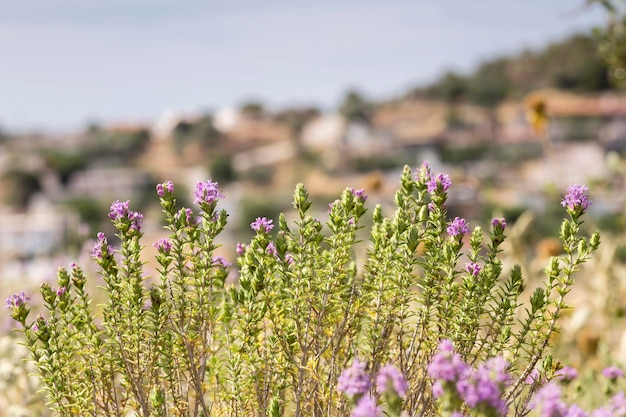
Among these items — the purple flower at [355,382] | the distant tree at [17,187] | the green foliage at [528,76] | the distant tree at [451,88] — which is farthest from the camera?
the distant tree at [451,88]

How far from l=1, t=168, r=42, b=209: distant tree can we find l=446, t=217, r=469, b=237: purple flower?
281 feet

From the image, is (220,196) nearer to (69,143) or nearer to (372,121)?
(372,121)

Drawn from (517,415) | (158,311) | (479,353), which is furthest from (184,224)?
(517,415)

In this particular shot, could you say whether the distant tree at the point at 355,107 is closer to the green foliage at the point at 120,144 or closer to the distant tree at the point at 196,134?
the distant tree at the point at 196,134

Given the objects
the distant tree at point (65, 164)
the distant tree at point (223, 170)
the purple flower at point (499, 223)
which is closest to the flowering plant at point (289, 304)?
the purple flower at point (499, 223)

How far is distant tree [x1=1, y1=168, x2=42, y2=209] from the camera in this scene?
270 feet

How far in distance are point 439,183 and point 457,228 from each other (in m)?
0.14

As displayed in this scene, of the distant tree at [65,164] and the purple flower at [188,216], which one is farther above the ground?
the distant tree at [65,164]

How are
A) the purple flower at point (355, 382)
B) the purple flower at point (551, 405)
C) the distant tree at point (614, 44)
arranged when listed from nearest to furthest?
1. the purple flower at point (551, 405)
2. the purple flower at point (355, 382)
3. the distant tree at point (614, 44)

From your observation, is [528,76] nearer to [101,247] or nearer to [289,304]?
[289,304]

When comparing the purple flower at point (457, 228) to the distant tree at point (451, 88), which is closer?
the purple flower at point (457, 228)

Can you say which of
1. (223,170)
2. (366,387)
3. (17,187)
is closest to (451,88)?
(223,170)

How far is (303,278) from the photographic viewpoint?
2.27 meters

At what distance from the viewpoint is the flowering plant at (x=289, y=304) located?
2.16m
